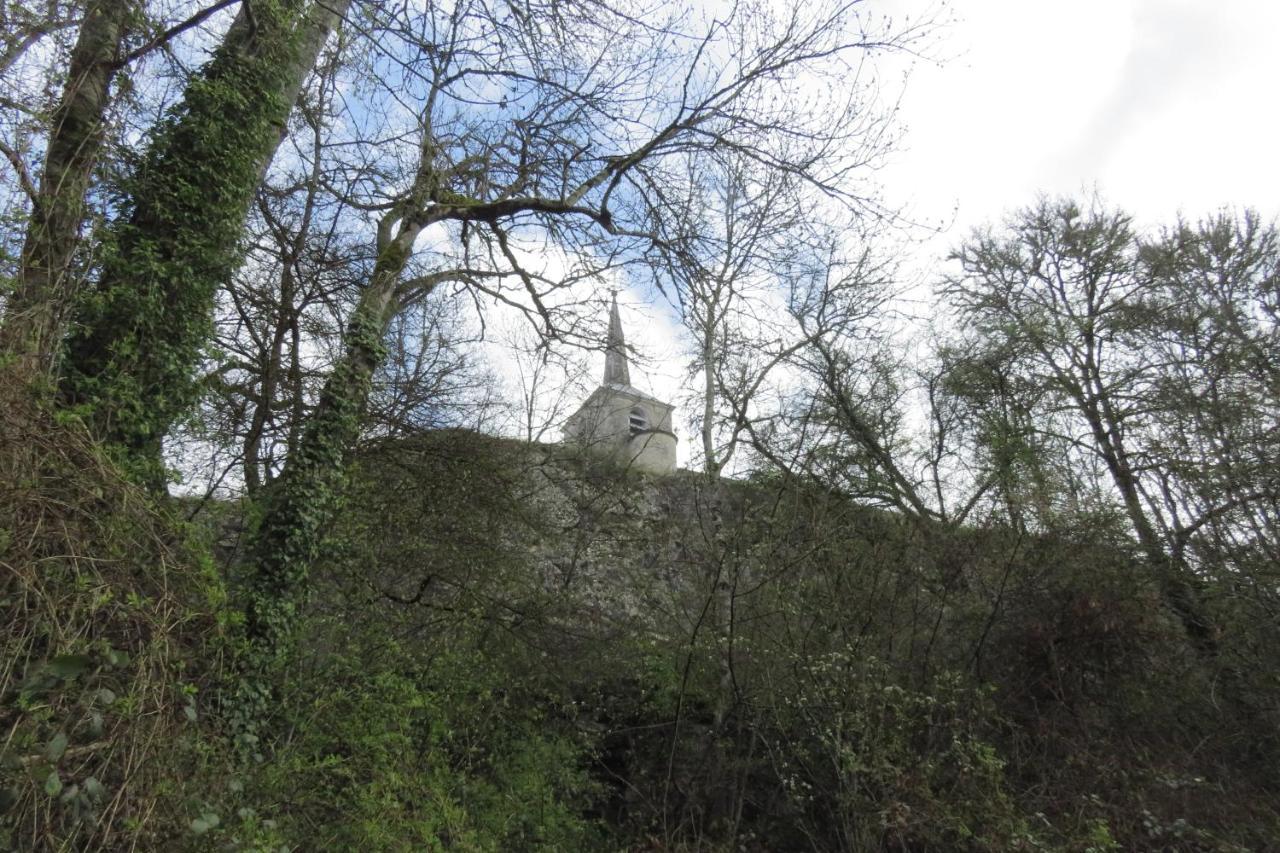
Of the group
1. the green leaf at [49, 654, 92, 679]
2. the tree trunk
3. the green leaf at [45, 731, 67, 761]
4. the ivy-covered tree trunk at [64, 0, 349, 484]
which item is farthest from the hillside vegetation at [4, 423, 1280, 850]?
the green leaf at [45, 731, 67, 761]

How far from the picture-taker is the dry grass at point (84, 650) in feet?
7.59

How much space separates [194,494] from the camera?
20.4ft

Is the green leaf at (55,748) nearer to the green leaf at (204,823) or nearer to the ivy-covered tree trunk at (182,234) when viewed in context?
the green leaf at (204,823)

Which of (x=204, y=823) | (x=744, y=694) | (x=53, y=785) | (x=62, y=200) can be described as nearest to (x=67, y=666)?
(x=53, y=785)

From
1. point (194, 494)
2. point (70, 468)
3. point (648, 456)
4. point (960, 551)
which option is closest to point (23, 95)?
point (70, 468)

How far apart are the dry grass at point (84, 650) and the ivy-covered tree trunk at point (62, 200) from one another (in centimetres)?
51

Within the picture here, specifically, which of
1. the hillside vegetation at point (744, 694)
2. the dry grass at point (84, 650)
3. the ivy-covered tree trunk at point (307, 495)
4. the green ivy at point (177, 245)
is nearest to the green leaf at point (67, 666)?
the dry grass at point (84, 650)

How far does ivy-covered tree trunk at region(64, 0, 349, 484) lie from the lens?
161 inches

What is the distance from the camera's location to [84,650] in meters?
2.56

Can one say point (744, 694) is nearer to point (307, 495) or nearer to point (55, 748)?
point (307, 495)

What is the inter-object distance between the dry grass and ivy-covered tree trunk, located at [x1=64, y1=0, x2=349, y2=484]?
1.07 metres

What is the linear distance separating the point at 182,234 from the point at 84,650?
291 cm

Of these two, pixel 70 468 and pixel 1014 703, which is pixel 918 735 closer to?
pixel 1014 703

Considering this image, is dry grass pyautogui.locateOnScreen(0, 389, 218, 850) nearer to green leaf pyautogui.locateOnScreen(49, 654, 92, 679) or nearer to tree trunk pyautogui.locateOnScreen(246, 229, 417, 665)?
green leaf pyautogui.locateOnScreen(49, 654, 92, 679)
